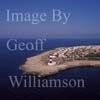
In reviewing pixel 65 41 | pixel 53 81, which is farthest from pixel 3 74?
pixel 65 41

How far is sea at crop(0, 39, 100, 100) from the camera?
2371 mm

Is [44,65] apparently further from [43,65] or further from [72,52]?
[72,52]

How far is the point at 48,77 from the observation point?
2.41 m

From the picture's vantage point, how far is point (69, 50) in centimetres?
243

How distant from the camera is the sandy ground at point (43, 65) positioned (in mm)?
2412

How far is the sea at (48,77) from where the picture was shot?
7.78 ft

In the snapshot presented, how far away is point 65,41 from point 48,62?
220mm

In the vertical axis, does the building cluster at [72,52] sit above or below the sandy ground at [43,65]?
above

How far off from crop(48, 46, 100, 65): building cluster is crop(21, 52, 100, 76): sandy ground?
0.04 metres

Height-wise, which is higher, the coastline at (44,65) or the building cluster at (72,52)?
the building cluster at (72,52)

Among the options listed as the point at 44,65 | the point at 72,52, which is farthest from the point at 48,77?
the point at 72,52

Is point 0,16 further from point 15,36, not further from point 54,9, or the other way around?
point 54,9

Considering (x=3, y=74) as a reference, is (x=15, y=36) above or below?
above

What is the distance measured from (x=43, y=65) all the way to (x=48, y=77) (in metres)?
0.11
